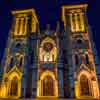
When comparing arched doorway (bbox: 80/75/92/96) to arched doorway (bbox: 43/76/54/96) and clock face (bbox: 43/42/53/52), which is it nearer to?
arched doorway (bbox: 43/76/54/96)

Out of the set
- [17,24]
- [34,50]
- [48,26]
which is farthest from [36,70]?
[17,24]

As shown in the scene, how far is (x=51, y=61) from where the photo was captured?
29.4 m

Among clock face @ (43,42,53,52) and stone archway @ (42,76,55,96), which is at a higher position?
clock face @ (43,42,53,52)

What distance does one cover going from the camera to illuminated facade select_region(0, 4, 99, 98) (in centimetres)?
2714

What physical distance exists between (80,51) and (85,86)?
5.75 meters

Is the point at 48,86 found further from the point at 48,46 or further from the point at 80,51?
the point at 80,51

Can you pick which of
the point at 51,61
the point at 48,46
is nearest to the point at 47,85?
the point at 51,61

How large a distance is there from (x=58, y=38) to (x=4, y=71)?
32.2 feet

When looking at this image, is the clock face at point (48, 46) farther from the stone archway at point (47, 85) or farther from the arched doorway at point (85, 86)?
the arched doorway at point (85, 86)

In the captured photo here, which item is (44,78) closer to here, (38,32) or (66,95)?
(66,95)

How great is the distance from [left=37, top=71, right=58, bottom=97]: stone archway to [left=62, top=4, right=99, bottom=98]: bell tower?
249cm

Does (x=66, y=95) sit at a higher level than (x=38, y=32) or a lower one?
lower

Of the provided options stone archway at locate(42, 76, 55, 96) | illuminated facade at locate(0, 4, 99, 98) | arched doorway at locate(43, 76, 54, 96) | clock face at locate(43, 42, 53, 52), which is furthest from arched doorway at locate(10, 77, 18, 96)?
clock face at locate(43, 42, 53, 52)

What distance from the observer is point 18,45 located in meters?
32.6
